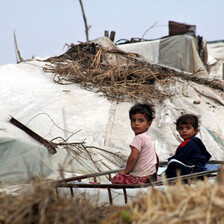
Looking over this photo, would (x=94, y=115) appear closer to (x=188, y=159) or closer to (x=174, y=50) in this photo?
(x=188, y=159)

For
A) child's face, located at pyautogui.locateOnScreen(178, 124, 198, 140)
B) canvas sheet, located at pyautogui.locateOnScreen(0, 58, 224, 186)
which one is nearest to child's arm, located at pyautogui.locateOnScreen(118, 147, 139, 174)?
child's face, located at pyautogui.locateOnScreen(178, 124, 198, 140)

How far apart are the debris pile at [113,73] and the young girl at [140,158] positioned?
2.83 m

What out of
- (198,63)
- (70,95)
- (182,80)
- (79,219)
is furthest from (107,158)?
(198,63)

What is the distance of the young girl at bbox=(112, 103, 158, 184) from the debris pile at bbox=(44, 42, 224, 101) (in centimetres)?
283

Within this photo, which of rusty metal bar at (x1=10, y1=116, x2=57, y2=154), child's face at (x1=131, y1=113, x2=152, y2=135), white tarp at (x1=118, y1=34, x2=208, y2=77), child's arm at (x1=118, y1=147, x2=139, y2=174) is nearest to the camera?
child's arm at (x1=118, y1=147, x2=139, y2=174)

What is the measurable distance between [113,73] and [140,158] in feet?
11.5

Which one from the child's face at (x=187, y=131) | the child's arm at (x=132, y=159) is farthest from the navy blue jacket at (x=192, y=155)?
the child's arm at (x=132, y=159)

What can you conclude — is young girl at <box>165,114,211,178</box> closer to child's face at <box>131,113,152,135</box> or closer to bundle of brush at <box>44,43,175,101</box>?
child's face at <box>131,113,152,135</box>

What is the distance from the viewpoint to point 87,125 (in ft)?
18.5

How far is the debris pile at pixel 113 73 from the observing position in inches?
251

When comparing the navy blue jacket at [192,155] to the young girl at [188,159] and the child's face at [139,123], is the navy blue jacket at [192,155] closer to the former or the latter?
the young girl at [188,159]

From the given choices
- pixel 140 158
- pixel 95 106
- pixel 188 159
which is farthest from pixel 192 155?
pixel 95 106

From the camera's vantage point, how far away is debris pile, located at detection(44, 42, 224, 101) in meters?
6.37

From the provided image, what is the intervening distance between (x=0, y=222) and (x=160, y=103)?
15.7 ft
